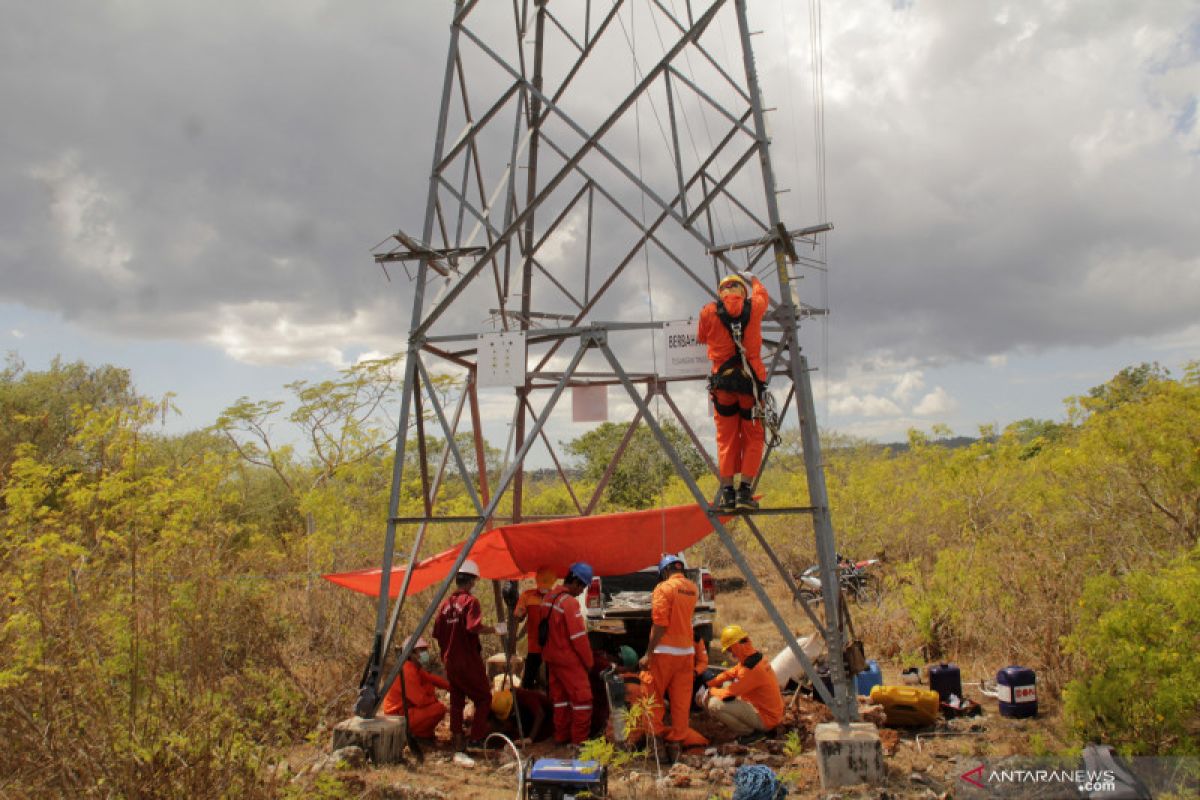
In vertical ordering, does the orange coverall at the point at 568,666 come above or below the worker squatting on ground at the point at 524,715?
above

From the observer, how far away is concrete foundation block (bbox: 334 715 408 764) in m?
7.09

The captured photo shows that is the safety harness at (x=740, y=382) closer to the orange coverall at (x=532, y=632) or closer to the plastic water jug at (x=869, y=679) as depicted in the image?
the orange coverall at (x=532, y=632)

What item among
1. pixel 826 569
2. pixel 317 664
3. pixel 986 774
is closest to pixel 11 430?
pixel 317 664

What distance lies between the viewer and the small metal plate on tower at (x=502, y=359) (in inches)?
320

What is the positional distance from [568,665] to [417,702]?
65.7 inches

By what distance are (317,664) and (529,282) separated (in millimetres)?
5521

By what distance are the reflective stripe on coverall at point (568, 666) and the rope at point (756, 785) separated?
2.24m

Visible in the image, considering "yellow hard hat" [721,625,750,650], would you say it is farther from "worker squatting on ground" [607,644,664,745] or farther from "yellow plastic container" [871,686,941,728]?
"yellow plastic container" [871,686,941,728]

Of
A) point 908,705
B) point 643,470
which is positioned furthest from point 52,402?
point 908,705

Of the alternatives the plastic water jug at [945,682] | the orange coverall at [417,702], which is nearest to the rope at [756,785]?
the plastic water jug at [945,682]

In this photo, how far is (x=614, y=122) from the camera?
7.85 m

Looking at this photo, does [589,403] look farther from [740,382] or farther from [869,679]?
[869,679]

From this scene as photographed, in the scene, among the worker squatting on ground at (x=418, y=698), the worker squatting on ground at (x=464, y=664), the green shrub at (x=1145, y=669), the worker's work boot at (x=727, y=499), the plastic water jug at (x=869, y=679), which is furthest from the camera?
the plastic water jug at (x=869, y=679)

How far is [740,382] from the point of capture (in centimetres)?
699
